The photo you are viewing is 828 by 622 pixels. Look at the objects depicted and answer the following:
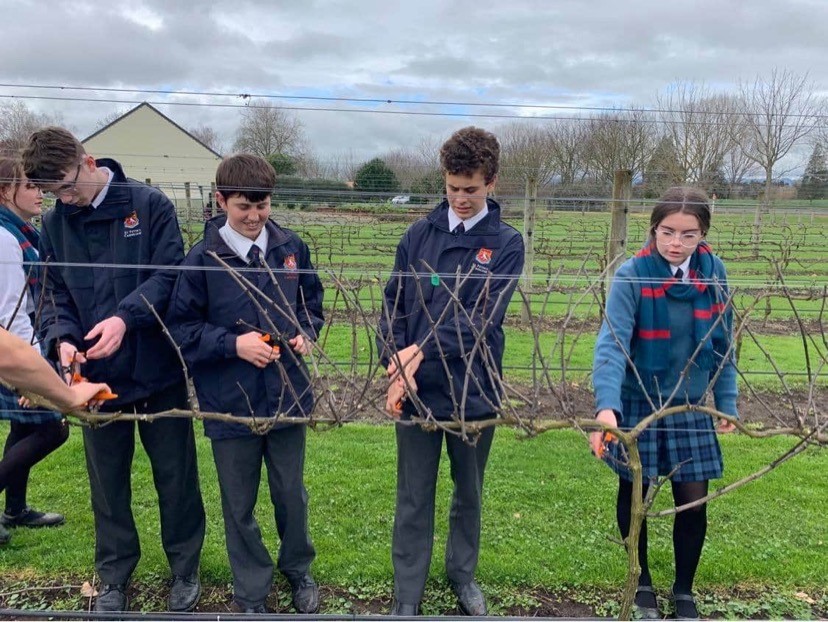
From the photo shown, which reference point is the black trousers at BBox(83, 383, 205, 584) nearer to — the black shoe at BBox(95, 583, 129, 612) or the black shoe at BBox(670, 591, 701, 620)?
the black shoe at BBox(95, 583, 129, 612)

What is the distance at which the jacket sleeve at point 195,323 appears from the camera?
2.23 m

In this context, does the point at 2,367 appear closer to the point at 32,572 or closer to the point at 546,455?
the point at 32,572

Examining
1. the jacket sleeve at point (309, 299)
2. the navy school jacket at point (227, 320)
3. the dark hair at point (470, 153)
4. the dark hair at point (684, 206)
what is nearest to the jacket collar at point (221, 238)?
the navy school jacket at point (227, 320)

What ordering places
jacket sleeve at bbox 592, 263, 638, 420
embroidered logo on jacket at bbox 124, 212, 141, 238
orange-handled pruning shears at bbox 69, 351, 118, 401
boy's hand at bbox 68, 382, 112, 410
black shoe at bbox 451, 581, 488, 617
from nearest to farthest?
boy's hand at bbox 68, 382, 112, 410 < orange-handled pruning shears at bbox 69, 351, 118, 401 < jacket sleeve at bbox 592, 263, 638, 420 < embroidered logo on jacket at bbox 124, 212, 141, 238 < black shoe at bbox 451, 581, 488, 617

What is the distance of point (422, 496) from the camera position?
2449mm

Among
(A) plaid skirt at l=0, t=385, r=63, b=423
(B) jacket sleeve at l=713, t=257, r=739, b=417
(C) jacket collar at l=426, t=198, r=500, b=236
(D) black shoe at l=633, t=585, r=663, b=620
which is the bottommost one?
(D) black shoe at l=633, t=585, r=663, b=620

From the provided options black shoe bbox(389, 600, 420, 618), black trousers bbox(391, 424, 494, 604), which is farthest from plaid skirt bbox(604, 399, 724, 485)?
black shoe bbox(389, 600, 420, 618)

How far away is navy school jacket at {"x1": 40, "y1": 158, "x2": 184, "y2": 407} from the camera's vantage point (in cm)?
233

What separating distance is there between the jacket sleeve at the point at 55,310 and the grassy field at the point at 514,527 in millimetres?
1201

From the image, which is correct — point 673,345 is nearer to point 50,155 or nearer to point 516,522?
point 516,522

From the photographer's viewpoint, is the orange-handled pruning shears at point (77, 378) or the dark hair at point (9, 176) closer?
the orange-handled pruning shears at point (77, 378)

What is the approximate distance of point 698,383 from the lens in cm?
233

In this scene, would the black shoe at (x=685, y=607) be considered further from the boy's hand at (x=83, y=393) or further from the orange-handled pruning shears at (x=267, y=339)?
the boy's hand at (x=83, y=393)

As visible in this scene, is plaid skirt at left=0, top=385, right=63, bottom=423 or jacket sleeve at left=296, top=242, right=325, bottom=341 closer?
jacket sleeve at left=296, top=242, right=325, bottom=341
